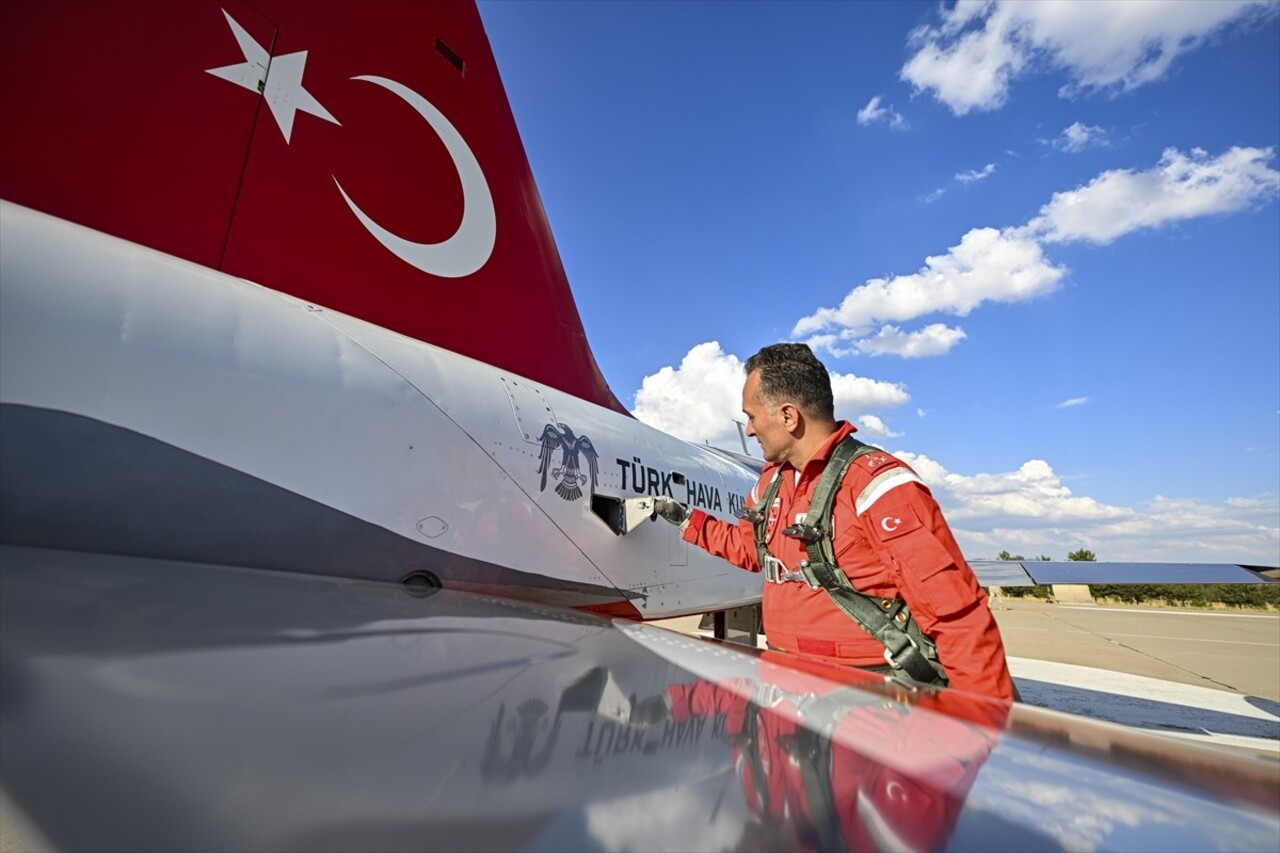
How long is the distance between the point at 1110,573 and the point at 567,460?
28.9ft

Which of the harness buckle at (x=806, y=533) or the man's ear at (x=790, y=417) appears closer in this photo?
the harness buckle at (x=806, y=533)

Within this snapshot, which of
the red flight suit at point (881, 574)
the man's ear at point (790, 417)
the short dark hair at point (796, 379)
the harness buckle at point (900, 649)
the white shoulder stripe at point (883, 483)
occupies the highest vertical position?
the short dark hair at point (796, 379)

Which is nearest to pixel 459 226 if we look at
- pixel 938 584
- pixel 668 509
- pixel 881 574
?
pixel 668 509

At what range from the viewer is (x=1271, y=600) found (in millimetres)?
28109

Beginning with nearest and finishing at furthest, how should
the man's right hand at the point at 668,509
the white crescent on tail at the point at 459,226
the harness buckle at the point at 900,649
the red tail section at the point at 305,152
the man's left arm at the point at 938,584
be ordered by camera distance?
the man's left arm at the point at 938,584 < the harness buckle at the point at 900,649 < the red tail section at the point at 305,152 < the white crescent on tail at the point at 459,226 < the man's right hand at the point at 668,509

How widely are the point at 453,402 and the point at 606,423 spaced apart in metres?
1.51

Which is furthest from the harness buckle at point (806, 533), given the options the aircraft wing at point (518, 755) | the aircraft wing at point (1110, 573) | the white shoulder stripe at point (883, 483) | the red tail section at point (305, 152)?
the aircraft wing at point (1110, 573)

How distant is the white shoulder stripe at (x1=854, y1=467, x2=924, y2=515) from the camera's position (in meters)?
2.10

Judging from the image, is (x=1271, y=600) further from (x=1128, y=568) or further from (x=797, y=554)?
(x=797, y=554)

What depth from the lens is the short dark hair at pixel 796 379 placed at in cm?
259

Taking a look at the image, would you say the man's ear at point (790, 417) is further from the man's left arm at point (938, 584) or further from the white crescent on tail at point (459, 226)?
the white crescent on tail at point (459, 226)

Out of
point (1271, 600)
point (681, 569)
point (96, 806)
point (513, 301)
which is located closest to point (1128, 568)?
point (681, 569)

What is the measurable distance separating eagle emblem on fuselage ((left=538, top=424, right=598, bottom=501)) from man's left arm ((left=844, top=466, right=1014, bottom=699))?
181 cm

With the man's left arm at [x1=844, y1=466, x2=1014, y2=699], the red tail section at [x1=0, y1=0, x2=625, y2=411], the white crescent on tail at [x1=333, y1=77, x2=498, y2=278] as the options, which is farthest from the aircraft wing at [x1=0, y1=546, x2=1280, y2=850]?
the white crescent on tail at [x1=333, y1=77, x2=498, y2=278]
